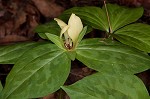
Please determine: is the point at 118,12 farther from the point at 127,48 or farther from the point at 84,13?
the point at 127,48

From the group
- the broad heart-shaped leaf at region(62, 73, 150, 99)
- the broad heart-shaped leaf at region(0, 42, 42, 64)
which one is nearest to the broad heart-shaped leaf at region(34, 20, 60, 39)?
the broad heart-shaped leaf at region(0, 42, 42, 64)

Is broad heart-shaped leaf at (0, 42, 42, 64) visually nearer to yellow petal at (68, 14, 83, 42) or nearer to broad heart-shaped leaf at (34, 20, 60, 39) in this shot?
broad heart-shaped leaf at (34, 20, 60, 39)

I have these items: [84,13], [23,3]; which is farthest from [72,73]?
[23,3]

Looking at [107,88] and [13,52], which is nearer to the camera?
[107,88]

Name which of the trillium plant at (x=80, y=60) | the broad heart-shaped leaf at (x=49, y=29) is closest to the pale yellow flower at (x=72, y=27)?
the trillium plant at (x=80, y=60)

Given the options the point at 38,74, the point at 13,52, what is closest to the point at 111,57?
the point at 38,74

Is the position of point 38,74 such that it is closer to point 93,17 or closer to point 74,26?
point 74,26
